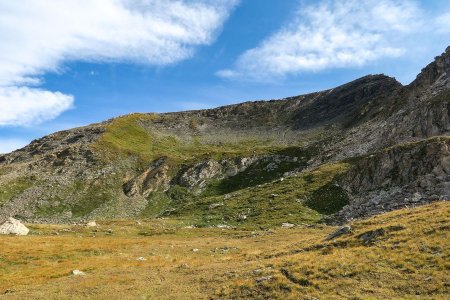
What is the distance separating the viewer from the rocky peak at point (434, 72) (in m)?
111

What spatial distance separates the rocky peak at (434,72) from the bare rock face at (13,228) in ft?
354

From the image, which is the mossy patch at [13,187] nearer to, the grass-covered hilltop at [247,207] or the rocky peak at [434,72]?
the grass-covered hilltop at [247,207]

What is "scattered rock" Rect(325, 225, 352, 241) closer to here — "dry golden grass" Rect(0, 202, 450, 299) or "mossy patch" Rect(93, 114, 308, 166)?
"dry golden grass" Rect(0, 202, 450, 299)

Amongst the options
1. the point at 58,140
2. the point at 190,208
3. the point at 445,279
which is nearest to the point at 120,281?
the point at 445,279

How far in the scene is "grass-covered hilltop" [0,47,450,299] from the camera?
2759 cm

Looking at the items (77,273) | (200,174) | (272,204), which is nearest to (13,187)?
(200,174)

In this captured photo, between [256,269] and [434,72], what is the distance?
109 m

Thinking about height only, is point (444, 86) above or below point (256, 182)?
above

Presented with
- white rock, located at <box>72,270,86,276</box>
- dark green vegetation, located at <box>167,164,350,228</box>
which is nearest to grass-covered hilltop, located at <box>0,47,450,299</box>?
dark green vegetation, located at <box>167,164,350,228</box>

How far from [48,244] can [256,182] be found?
65.6m

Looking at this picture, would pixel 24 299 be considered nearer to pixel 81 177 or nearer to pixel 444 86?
pixel 81 177

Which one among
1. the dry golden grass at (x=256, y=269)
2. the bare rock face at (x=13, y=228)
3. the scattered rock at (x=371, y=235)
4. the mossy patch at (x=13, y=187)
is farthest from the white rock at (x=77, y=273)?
the mossy patch at (x=13, y=187)

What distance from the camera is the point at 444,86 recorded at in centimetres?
10069

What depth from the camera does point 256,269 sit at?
3084cm
